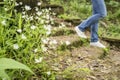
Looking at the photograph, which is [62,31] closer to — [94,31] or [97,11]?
[94,31]

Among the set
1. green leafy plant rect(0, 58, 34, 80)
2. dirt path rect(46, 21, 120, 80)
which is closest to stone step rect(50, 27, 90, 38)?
dirt path rect(46, 21, 120, 80)

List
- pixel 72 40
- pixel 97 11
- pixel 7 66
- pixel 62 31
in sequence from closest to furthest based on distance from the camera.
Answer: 1. pixel 7 66
2. pixel 97 11
3. pixel 72 40
4. pixel 62 31

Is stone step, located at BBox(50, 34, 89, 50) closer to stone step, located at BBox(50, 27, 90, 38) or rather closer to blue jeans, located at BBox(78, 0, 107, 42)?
stone step, located at BBox(50, 27, 90, 38)

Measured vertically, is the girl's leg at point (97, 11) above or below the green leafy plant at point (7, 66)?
below

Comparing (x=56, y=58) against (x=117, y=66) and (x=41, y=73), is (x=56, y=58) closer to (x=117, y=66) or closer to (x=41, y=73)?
(x=41, y=73)

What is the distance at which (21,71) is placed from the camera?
318 centimetres

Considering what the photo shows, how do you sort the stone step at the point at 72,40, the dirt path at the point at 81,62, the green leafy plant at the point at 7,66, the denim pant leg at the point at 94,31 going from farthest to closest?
the denim pant leg at the point at 94,31 < the stone step at the point at 72,40 < the dirt path at the point at 81,62 < the green leafy plant at the point at 7,66

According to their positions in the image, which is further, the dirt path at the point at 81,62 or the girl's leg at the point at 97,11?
the girl's leg at the point at 97,11

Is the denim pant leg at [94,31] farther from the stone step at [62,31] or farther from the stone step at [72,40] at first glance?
the stone step at [62,31]

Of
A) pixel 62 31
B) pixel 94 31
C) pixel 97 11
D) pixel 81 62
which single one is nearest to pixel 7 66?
pixel 81 62

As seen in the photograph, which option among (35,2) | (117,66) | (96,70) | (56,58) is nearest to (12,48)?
(56,58)

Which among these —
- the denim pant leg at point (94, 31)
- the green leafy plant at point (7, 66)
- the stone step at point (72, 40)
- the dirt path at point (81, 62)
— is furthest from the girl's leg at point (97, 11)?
the green leafy plant at point (7, 66)

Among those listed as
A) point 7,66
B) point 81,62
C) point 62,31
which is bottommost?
point 81,62

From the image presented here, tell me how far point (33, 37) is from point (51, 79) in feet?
2.31
